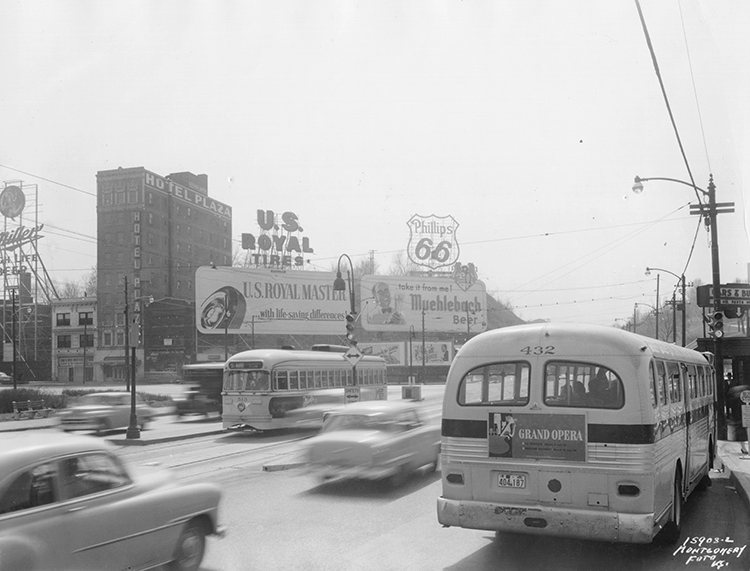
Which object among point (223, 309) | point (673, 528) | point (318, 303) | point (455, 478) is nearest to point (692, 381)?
point (673, 528)

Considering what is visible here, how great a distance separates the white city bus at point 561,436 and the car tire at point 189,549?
101 inches

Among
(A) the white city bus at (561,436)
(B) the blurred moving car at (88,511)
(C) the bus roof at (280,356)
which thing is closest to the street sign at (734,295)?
(A) the white city bus at (561,436)

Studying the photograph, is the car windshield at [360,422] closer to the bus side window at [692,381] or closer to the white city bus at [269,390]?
the bus side window at [692,381]

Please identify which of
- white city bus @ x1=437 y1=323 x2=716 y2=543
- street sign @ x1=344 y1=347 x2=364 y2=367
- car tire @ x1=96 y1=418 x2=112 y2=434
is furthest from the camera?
car tire @ x1=96 y1=418 x2=112 y2=434

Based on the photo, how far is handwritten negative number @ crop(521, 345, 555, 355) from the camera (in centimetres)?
772

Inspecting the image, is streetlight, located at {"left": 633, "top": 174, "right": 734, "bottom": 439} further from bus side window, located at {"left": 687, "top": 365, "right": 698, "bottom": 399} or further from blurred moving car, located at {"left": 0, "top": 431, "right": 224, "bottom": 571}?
→ blurred moving car, located at {"left": 0, "top": 431, "right": 224, "bottom": 571}

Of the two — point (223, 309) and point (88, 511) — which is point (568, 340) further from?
point (223, 309)

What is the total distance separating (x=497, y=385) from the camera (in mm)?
7988

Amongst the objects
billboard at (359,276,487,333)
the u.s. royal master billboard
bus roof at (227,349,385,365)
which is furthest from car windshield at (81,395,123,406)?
billboard at (359,276,487,333)

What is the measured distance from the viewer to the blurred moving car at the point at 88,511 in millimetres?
5102

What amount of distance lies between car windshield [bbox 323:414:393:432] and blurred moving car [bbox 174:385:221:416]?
62.1ft

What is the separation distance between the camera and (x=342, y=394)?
2686cm

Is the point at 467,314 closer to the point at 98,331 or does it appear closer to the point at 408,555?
the point at 98,331

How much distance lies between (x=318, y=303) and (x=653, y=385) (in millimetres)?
81608
